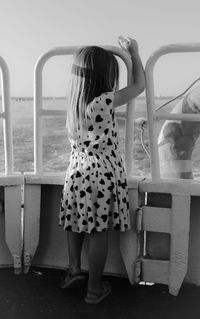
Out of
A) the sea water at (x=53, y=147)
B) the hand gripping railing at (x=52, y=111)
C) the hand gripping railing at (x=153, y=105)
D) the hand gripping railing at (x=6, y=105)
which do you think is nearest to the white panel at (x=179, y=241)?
the hand gripping railing at (x=153, y=105)

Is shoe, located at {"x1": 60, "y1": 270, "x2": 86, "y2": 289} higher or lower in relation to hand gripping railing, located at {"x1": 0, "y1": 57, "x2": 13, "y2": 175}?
lower

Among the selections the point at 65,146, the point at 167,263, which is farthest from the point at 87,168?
the point at 65,146

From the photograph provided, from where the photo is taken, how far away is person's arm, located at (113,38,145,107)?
2209 mm

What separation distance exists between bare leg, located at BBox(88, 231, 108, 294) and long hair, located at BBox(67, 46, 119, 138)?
50 centimetres

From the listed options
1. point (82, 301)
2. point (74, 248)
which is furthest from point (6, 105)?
point (82, 301)

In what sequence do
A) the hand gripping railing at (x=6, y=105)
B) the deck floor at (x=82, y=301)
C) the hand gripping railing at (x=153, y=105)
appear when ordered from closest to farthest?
the deck floor at (x=82, y=301)
the hand gripping railing at (x=153, y=105)
the hand gripping railing at (x=6, y=105)

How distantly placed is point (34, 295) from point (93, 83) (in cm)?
106

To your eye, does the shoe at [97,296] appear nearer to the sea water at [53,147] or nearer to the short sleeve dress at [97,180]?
the short sleeve dress at [97,180]

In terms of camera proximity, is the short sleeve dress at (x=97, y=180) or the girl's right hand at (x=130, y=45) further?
the girl's right hand at (x=130, y=45)

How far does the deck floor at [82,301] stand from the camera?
2162 mm

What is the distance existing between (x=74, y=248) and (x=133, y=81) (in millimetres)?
867

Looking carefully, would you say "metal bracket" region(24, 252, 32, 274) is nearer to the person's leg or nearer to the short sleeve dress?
the person's leg

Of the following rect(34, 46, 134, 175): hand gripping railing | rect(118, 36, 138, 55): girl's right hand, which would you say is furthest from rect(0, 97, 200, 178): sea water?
rect(118, 36, 138, 55): girl's right hand

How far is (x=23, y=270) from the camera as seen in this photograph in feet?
8.48
